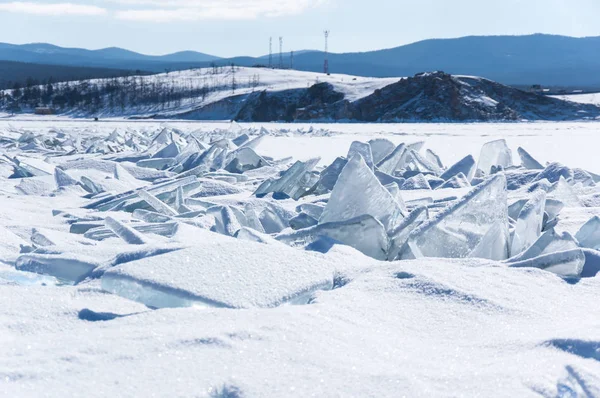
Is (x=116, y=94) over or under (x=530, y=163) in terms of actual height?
under

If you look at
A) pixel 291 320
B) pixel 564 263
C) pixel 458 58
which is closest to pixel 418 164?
pixel 564 263

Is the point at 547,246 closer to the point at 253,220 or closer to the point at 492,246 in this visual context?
the point at 492,246

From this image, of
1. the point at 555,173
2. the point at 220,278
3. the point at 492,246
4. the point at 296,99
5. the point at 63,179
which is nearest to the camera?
the point at 220,278

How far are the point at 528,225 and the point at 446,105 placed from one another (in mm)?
27844

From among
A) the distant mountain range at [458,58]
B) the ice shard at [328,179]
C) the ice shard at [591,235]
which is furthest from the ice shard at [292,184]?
the distant mountain range at [458,58]

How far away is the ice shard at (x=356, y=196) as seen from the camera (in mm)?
1990

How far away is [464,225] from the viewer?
1.88 meters

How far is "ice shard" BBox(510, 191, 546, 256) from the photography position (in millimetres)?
1835

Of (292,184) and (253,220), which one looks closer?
(253,220)

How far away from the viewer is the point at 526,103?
1265 inches

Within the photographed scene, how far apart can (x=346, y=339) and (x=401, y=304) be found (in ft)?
0.78

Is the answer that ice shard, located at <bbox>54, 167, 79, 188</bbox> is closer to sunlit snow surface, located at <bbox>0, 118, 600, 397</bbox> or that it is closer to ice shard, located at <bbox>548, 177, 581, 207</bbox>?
sunlit snow surface, located at <bbox>0, 118, 600, 397</bbox>

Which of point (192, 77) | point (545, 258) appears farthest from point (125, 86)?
point (545, 258)

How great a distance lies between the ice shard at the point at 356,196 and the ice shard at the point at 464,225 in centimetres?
19
